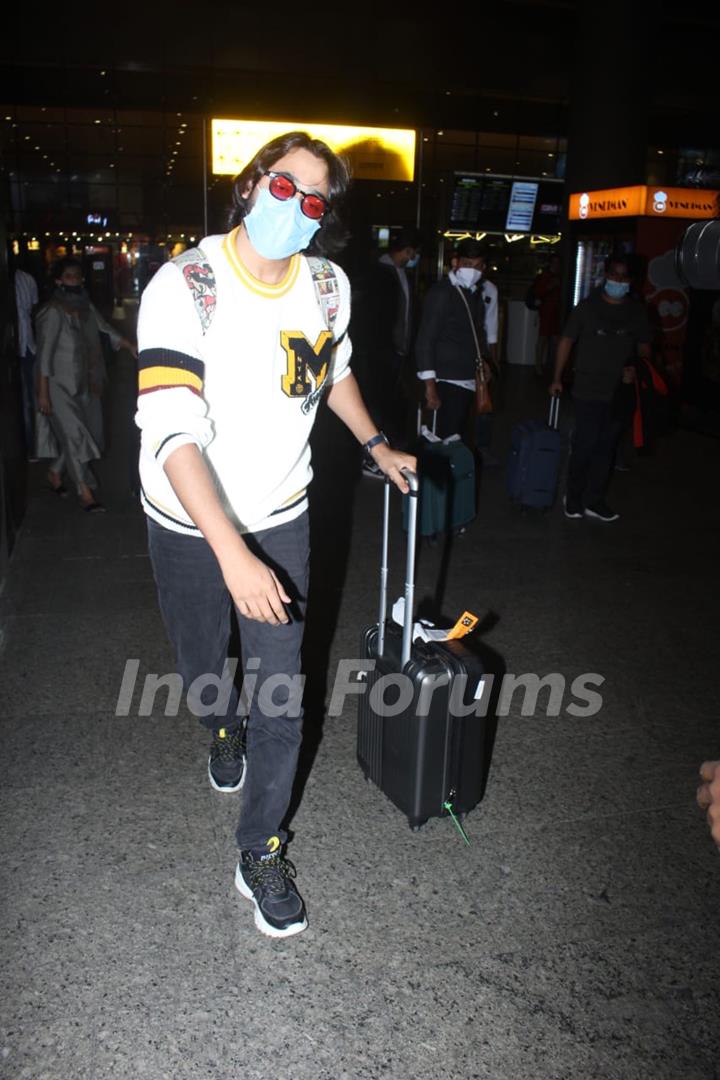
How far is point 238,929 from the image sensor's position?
2869mm

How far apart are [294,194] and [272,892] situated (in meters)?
2.06

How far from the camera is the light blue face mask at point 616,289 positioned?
7406 mm

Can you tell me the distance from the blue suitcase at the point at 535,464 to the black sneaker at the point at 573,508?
0.14 m

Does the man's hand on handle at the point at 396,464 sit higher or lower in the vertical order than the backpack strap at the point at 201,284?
lower

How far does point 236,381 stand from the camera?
8.46 ft

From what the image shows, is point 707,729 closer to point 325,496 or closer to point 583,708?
point 583,708

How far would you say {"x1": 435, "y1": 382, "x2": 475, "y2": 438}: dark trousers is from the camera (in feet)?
25.5

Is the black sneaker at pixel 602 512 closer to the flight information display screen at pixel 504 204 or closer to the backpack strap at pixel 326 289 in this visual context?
the backpack strap at pixel 326 289

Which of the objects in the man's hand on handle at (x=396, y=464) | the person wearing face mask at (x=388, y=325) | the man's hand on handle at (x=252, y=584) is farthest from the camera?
the person wearing face mask at (x=388, y=325)

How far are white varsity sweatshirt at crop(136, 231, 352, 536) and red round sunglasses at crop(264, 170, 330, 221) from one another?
19 centimetres

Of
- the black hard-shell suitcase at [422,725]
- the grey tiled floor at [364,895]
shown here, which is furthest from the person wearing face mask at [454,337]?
the black hard-shell suitcase at [422,725]

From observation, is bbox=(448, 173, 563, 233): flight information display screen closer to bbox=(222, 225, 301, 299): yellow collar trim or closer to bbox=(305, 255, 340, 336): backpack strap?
bbox=(305, 255, 340, 336): backpack strap

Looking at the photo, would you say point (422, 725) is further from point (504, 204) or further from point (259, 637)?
point (504, 204)

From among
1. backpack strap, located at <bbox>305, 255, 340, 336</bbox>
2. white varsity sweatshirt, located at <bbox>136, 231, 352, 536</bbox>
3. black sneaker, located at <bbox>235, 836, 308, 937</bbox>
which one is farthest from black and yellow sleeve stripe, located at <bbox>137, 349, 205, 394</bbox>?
black sneaker, located at <bbox>235, 836, 308, 937</bbox>
